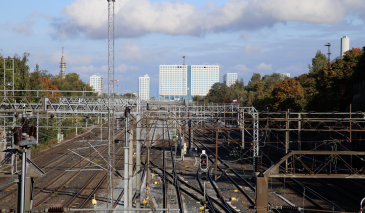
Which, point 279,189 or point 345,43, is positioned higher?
point 345,43

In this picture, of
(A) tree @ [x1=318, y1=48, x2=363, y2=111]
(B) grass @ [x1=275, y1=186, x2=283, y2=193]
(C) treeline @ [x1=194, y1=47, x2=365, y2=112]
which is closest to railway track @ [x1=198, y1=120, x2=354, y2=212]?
(B) grass @ [x1=275, y1=186, x2=283, y2=193]

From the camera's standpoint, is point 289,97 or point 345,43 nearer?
point 289,97

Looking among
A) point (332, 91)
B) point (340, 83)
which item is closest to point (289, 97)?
point (332, 91)

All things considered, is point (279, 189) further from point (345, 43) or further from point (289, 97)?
point (345, 43)

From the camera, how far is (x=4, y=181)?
769 inches

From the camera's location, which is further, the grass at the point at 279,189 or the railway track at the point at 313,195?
the grass at the point at 279,189

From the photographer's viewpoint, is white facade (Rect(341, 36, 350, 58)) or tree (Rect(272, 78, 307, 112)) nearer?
tree (Rect(272, 78, 307, 112))

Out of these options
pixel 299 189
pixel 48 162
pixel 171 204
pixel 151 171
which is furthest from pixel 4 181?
pixel 299 189

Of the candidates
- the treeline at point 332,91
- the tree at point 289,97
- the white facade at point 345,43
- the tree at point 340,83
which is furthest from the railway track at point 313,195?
the white facade at point 345,43

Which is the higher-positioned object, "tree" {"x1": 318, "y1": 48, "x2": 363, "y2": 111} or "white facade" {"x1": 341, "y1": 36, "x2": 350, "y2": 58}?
"white facade" {"x1": 341, "y1": 36, "x2": 350, "y2": 58}

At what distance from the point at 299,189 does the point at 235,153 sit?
13.1 m

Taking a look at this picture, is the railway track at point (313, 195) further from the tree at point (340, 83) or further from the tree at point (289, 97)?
the tree at point (289, 97)

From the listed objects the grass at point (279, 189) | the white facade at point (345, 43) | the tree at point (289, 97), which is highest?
the white facade at point (345, 43)

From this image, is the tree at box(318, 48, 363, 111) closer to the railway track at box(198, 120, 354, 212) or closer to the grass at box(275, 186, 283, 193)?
the railway track at box(198, 120, 354, 212)
